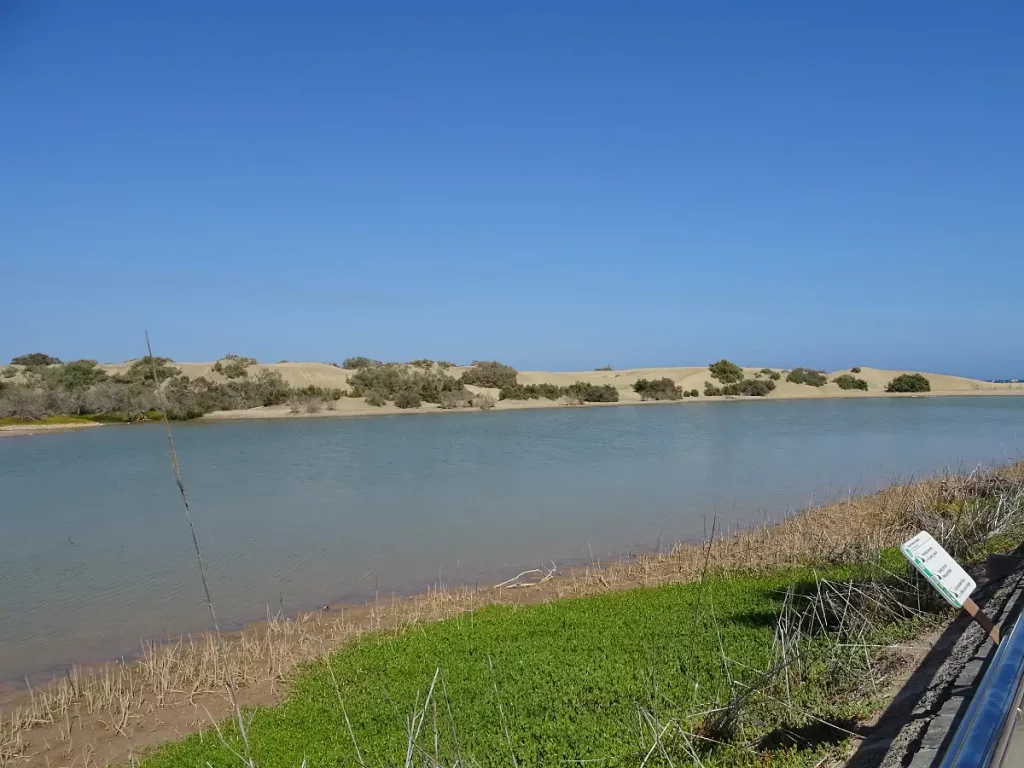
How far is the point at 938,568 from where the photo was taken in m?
3.42

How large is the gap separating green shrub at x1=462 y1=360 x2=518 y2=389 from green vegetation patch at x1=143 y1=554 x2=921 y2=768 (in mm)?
47395

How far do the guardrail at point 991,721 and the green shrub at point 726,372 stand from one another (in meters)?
61.8

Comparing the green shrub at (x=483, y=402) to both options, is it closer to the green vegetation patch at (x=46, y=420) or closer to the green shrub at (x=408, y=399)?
the green shrub at (x=408, y=399)

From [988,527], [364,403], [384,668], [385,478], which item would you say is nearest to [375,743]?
[384,668]

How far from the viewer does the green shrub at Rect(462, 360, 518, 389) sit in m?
57.1

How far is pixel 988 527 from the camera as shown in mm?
8484

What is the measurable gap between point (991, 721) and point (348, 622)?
305 inches

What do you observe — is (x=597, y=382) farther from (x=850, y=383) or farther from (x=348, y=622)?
(x=348, y=622)

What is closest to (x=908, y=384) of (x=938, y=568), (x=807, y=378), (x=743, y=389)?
(x=807, y=378)

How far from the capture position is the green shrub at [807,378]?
208 ft

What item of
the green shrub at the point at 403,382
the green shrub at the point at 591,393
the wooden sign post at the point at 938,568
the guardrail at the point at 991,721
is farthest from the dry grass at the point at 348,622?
the green shrub at the point at 591,393

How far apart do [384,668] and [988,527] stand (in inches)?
273

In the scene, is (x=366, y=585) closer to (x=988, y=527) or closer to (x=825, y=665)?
(x=825, y=665)

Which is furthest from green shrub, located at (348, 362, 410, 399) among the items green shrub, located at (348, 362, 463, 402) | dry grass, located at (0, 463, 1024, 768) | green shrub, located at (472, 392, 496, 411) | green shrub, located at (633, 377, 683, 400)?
dry grass, located at (0, 463, 1024, 768)
